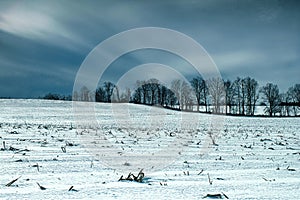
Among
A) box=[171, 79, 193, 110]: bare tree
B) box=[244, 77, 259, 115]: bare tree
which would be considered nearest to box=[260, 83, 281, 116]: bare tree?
box=[244, 77, 259, 115]: bare tree

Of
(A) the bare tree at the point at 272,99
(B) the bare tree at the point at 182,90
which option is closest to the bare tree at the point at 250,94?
(A) the bare tree at the point at 272,99

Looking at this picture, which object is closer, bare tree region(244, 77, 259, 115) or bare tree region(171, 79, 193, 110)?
bare tree region(171, 79, 193, 110)

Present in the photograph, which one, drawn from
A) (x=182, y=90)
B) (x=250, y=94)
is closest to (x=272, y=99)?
(x=250, y=94)

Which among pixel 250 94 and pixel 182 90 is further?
pixel 250 94

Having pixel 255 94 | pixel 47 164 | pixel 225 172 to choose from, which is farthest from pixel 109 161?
pixel 255 94

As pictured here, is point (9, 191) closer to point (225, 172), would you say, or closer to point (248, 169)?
point (225, 172)

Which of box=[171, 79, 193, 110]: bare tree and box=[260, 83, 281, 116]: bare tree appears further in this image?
box=[260, 83, 281, 116]: bare tree

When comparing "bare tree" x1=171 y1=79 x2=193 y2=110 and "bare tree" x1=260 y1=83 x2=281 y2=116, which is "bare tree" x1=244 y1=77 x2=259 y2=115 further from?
"bare tree" x1=171 y1=79 x2=193 y2=110

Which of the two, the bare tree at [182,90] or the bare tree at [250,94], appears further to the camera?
the bare tree at [250,94]

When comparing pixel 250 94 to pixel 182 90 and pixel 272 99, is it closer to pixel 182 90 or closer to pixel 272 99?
pixel 272 99

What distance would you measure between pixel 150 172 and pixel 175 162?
824 millimetres

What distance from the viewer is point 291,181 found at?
9.43 feet

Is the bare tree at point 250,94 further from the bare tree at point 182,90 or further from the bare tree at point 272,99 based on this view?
the bare tree at point 182,90

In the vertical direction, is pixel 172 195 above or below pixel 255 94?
below
